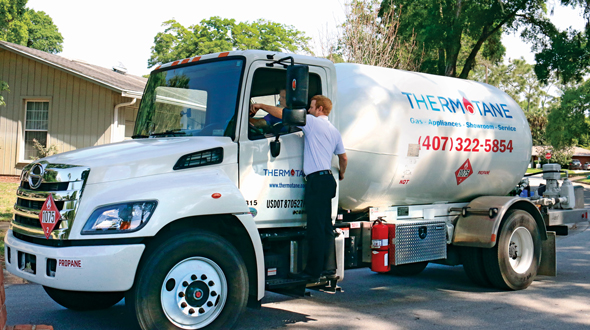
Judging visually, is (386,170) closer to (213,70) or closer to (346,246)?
(346,246)

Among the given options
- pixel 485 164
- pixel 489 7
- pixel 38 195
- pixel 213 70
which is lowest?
pixel 38 195

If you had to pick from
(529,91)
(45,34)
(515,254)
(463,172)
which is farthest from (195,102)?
(529,91)

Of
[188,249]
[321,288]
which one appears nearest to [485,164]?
[321,288]

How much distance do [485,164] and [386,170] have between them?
2036 millimetres

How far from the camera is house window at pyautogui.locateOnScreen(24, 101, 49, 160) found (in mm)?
19328

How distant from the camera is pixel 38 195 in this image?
494 centimetres

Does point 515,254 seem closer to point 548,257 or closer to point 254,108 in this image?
point 548,257

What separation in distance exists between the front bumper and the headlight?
14 centimetres

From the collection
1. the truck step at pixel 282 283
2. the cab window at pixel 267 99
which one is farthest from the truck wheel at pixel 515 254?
the cab window at pixel 267 99

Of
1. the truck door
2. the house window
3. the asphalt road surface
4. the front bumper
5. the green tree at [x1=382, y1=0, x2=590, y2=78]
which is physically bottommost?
the asphalt road surface

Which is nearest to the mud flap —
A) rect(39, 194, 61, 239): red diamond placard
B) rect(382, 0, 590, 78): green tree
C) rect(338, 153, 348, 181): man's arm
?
rect(338, 153, 348, 181): man's arm

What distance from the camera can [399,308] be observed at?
272 inches

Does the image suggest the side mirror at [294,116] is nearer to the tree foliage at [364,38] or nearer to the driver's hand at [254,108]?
the driver's hand at [254,108]

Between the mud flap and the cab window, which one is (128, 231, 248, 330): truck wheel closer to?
the cab window
